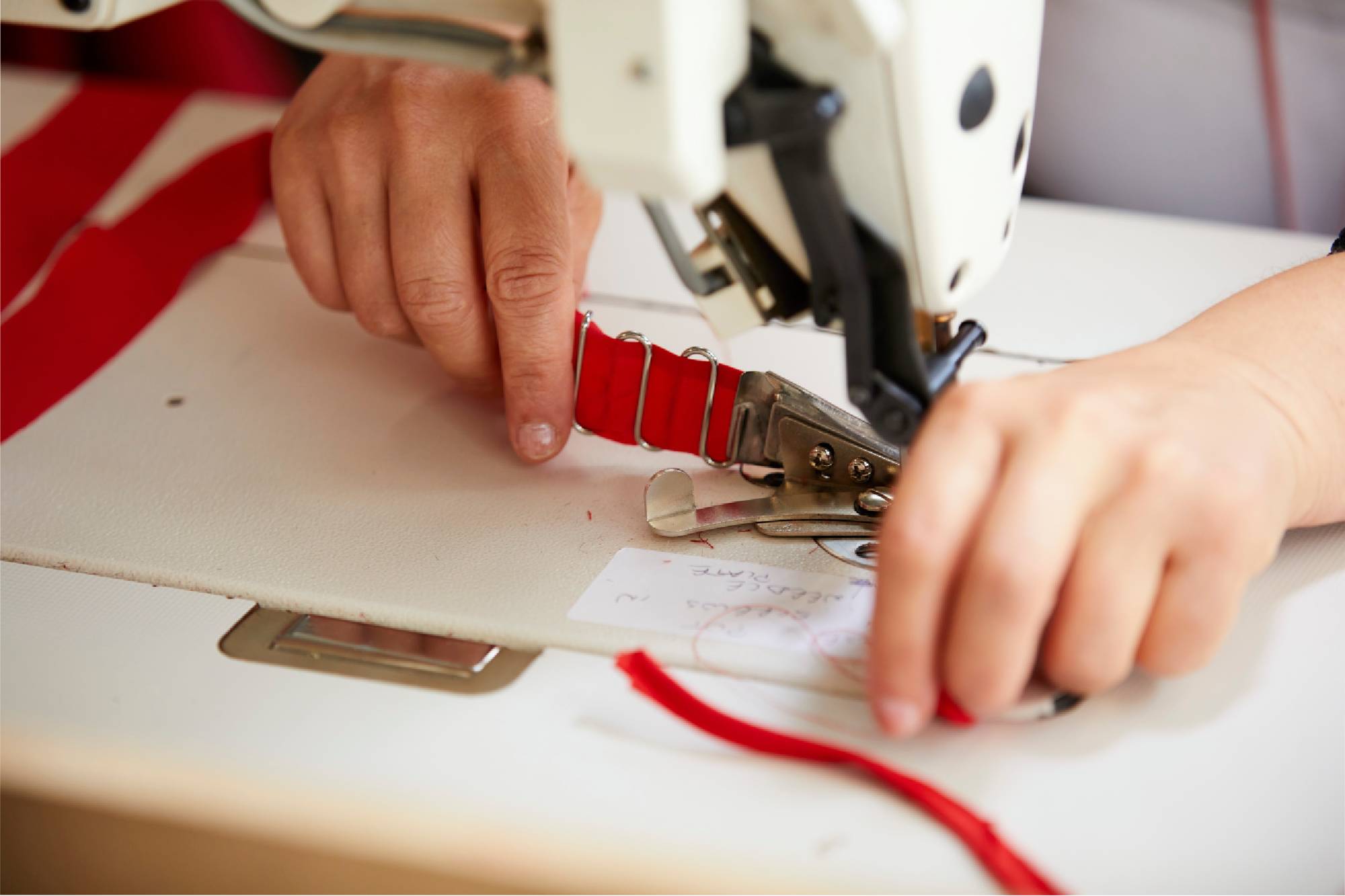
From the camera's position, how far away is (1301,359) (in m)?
0.68

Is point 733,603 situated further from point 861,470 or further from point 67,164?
point 67,164

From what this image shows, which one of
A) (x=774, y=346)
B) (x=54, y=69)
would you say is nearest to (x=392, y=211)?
(x=774, y=346)

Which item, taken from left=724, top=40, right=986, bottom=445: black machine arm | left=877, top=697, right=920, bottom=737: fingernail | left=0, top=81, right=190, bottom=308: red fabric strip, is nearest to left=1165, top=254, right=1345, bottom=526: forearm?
left=724, top=40, right=986, bottom=445: black machine arm

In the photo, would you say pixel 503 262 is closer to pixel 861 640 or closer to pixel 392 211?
pixel 392 211

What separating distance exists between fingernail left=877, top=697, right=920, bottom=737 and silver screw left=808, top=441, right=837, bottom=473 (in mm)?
242

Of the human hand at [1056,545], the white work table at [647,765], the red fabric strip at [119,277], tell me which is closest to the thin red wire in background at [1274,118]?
the white work table at [647,765]

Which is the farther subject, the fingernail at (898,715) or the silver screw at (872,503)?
the silver screw at (872,503)

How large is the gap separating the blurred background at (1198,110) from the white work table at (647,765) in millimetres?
797

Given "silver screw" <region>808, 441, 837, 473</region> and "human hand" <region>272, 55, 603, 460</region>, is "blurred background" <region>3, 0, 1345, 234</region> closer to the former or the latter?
"human hand" <region>272, 55, 603, 460</region>

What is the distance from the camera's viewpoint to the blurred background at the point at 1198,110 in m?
1.29

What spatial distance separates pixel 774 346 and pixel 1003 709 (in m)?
0.46

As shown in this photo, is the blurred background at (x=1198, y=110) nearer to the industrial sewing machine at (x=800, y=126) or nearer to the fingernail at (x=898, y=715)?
the industrial sewing machine at (x=800, y=126)

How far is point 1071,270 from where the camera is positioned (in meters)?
1.12

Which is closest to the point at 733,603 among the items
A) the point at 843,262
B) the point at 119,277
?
the point at 843,262
